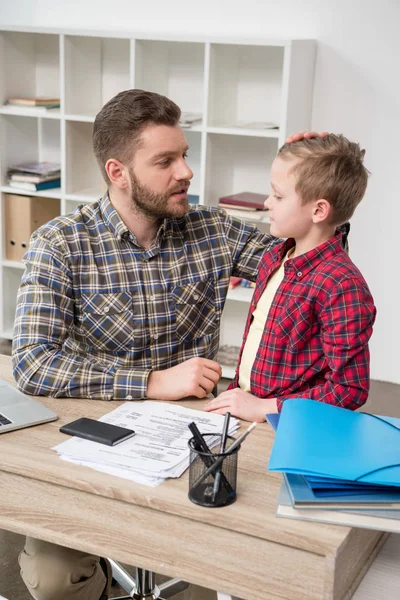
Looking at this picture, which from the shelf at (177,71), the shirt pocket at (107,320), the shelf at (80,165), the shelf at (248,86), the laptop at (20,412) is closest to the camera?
the laptop at (20,412)

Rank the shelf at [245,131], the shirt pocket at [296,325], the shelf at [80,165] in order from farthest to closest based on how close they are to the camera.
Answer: the shelf at [80,165], the shelf at [245,131], the shirt pocket at [296,325]

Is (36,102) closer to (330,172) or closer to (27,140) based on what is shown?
(27,140)

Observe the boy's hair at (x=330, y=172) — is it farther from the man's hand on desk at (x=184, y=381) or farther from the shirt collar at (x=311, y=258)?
the man's hand on desk at (x=184, y=381)

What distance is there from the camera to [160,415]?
1.60m

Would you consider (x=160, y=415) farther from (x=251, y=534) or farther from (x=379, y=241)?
(x=379, y=241)

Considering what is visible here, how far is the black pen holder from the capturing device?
4.12ft

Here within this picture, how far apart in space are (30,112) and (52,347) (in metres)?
2.57

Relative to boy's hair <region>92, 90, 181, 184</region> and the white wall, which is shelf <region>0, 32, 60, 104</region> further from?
boy's hair <region>92, 90, 181, 184</region>

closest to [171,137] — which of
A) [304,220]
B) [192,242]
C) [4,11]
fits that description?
[192,242]

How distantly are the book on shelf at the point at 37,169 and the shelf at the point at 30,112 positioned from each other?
0.28 meters

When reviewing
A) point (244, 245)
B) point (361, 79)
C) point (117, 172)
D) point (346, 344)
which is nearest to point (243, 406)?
point (346, 344)

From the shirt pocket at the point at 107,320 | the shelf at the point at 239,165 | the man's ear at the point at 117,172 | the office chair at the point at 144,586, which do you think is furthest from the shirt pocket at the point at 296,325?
the shelf at the point at 239,165

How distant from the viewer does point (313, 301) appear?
1.66 m

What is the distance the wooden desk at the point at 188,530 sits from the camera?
117 centimetres
